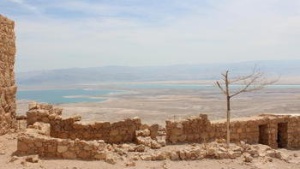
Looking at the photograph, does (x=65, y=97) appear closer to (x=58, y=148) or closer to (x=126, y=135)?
(x=126, y=135)

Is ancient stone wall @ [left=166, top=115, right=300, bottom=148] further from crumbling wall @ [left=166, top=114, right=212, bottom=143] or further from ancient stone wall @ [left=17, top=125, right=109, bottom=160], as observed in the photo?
ancient stone wall @ [left=17, top=125, right=109, bottom=160]

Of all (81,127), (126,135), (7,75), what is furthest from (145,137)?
(7,75)

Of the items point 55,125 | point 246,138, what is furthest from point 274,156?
point 55,125

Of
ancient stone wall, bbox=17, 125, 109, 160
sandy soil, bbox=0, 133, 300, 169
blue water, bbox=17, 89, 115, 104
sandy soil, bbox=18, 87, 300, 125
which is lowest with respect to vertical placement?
blue water, bbox=17, 89, 115, 104

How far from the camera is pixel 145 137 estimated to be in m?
16.8

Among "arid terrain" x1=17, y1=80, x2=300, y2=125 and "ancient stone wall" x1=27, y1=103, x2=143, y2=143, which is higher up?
"ancient stone wall" x1=27, y1=103, x2=143, y2=143

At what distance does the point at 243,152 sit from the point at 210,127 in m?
3.85

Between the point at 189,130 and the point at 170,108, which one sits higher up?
the point at 189,130

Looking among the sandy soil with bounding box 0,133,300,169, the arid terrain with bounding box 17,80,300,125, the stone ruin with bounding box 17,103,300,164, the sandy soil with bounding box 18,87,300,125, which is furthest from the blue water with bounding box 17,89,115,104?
the sandy soil with bounding box 0,133,300,169

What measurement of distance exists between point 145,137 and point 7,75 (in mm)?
5454

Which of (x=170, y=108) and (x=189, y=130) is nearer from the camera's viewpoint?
(x=189, y=130)

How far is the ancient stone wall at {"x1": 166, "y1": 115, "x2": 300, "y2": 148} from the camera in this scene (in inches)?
681

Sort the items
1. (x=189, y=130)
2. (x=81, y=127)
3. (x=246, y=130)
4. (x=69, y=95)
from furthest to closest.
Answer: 1. (x=69, y=95)
2. (x=246, y=130)
3. (x=189, y=130)
4. (x=81, y=127)

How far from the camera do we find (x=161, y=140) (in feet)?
55.3
